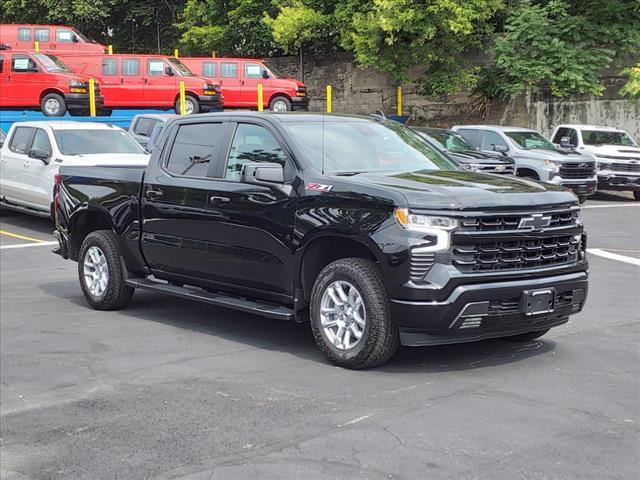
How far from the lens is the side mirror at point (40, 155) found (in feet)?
49.2

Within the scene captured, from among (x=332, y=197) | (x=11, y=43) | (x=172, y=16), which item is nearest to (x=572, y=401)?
(x=332, y=197)

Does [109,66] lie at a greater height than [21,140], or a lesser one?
greater

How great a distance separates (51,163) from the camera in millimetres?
15070

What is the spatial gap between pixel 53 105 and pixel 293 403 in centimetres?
2207

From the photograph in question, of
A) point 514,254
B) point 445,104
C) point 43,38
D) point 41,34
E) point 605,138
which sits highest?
point 41,34

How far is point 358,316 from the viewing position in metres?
6.44

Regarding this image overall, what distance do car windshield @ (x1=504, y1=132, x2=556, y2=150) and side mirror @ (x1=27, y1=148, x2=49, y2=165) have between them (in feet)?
33.9

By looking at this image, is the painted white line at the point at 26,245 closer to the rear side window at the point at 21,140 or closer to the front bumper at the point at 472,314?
the rear side window at the point at 21,140

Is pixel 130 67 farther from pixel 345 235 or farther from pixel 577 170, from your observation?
pixel 345 235

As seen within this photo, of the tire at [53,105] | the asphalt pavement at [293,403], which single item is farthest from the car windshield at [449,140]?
the tire at [53,105]

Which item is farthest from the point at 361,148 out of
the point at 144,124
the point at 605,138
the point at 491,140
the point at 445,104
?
the point at 445,104

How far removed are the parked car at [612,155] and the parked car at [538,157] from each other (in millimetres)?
816

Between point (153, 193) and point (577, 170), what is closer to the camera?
point (153, 193)

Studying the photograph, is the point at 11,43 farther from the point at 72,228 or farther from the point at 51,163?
the point at 72,228
